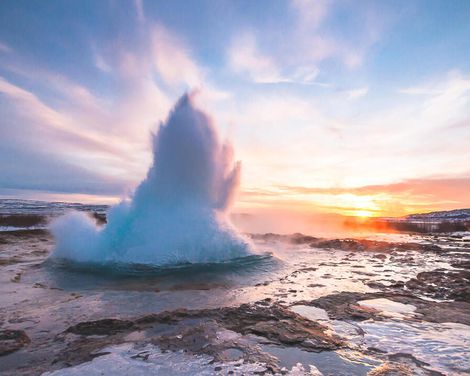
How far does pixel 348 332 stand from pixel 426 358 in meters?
1.28

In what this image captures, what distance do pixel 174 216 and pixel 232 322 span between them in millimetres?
8058

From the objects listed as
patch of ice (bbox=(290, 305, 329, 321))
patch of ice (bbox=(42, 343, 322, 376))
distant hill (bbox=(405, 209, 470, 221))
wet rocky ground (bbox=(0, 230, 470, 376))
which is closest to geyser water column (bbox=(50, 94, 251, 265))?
wet rocky ground (bbox=(0, 230, 470, 376))

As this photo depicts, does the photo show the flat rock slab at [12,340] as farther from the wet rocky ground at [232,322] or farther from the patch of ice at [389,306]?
the patch of ice at [389,306]

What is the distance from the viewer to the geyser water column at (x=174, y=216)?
Result: 12.6 metres

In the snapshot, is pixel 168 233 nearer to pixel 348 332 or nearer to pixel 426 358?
pixel 348 332

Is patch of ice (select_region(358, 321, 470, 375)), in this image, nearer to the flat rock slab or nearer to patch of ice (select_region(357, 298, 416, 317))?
patch of ice (select_region(357, 298, 416, 317))

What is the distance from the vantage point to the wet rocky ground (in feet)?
14.4

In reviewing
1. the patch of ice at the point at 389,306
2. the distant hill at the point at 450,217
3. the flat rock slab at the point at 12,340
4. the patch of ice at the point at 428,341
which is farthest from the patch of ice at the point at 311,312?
the distant hill at the point at 450,217

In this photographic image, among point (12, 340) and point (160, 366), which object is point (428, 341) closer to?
point (160, 366)

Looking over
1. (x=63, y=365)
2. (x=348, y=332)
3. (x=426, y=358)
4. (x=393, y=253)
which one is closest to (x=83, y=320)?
(x=63, y=365)

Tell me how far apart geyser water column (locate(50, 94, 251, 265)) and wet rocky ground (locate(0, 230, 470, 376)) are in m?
1.43

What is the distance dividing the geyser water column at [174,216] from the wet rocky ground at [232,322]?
4.70 feet

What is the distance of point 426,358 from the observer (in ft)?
15.2

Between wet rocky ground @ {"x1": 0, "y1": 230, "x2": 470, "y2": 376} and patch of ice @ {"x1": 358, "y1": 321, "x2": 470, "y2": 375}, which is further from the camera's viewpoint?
patch of ice @ {"x1": 358, "y1": 321, "x2": 470, "y2": 375}
